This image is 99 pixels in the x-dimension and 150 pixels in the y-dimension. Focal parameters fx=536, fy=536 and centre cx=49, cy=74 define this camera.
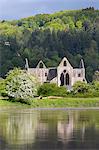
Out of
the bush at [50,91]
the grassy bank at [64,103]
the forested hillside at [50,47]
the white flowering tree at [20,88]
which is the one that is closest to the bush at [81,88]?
the bush at [50,91]

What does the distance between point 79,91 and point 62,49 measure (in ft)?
266

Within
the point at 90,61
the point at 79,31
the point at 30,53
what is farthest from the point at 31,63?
the point at 79,31

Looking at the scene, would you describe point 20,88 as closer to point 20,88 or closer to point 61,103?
point 20,88

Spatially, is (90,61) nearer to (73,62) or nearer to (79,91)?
(73,62)

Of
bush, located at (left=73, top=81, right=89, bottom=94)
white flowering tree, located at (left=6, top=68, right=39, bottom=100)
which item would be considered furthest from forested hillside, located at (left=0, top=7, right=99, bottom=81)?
white flowering tree, located at (left=6, top=68, right=39, bottom=100)

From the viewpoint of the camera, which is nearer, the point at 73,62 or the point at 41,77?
the point at 41,77

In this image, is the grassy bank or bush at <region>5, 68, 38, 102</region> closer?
the grassy bank

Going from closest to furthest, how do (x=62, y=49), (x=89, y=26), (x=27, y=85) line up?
1. (x=27, y=85)
2. (x=62, y=49)
3. (x=89, y=26)

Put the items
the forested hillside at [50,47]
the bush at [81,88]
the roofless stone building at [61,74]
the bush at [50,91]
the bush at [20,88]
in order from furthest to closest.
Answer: the forested hillside at [50,47] → the roofless stone building at [61,74] → the bush at [81,88] → the bush at [50,91] → the bush at [20,88]

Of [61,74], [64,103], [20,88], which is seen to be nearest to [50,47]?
[61,74]

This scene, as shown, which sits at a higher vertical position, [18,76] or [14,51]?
[18,76]

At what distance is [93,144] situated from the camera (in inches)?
776

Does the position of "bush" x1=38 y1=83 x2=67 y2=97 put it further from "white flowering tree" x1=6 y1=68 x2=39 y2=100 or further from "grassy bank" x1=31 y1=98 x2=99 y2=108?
"grassy bank" x1=31 y1=98 x2=99 y2=108

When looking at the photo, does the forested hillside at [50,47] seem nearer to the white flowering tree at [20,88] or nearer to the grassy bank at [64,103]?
the white flowering tree at [20,88]
